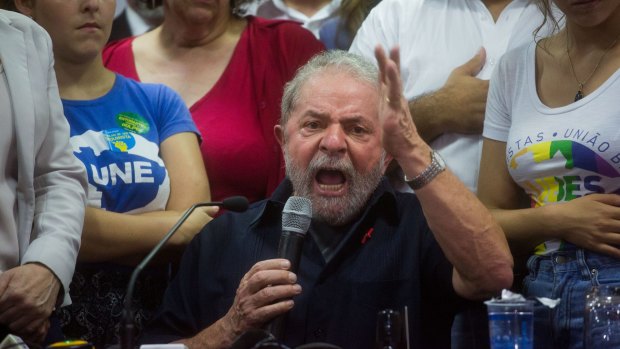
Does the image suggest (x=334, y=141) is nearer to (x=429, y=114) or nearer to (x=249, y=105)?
(x=429, y=114)

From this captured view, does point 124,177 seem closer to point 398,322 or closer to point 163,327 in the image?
point 163,327

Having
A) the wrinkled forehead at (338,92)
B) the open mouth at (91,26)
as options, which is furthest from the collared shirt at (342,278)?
the open mouth at (91,26)

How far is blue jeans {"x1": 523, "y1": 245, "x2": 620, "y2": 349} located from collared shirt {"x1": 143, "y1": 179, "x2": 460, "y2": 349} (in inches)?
9.1

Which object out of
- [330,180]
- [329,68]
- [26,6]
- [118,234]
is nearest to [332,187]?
[330,180]

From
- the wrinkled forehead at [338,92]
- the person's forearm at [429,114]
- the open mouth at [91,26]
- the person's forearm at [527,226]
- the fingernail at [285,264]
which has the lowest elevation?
the fingernail at [285,264]

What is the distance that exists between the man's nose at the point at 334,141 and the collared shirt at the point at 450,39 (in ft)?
1.61

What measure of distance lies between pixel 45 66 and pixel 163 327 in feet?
2.51

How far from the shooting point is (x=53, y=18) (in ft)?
10.5

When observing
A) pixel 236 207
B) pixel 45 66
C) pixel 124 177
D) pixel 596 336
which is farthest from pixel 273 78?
pixel 596 336

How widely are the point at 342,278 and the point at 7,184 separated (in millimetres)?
886

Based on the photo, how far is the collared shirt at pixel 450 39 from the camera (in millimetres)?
3320

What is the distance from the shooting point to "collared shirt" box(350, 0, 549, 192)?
3320 millimetres

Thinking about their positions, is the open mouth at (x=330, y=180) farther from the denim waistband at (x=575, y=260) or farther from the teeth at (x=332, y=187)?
the denim waistband at (x=575, y=260)

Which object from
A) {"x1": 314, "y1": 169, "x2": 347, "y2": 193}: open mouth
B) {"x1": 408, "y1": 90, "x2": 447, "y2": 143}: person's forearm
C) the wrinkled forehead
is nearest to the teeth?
{"x1": 314, "y1": 169, "x2": 347, "y2": 193}: open mouth
